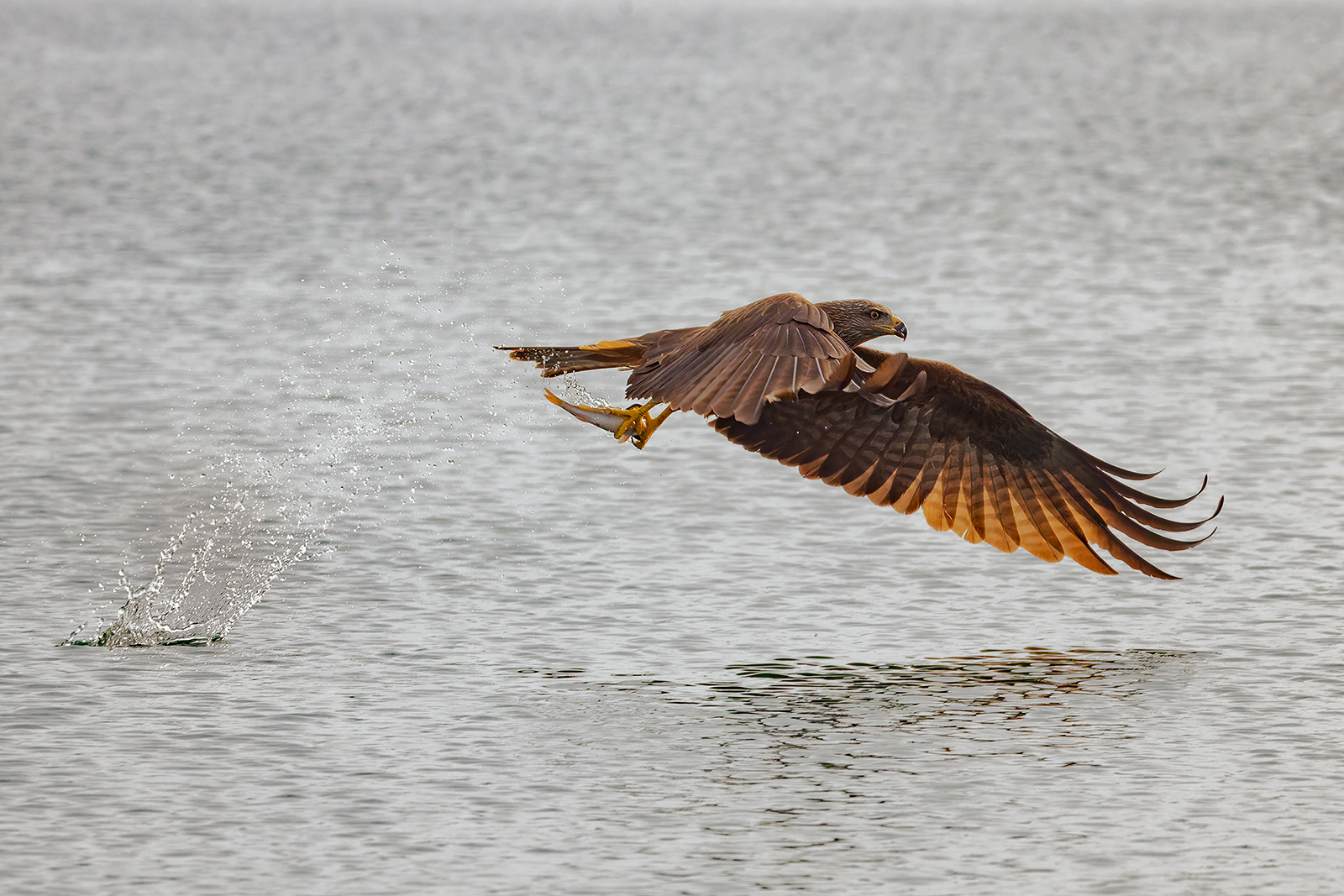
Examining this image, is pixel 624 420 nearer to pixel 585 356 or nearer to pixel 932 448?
pixel 585 356

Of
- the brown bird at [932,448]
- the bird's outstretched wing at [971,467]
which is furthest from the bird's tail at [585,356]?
the bird's outstretched wing at [971,467]

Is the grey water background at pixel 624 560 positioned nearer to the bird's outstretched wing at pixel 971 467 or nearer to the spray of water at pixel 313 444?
the spray of water at pixel 313 444

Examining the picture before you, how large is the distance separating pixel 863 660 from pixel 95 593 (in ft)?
12.5

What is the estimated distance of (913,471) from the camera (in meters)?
8.95

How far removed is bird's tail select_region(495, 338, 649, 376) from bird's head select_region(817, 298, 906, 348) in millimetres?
903

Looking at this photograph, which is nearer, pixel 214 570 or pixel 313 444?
pixel 214 570

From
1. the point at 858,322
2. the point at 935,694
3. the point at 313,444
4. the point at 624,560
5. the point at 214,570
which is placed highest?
the point at 858,322

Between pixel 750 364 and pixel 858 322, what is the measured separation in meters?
1.43

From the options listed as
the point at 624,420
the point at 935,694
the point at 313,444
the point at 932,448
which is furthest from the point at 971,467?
the point at 313,444

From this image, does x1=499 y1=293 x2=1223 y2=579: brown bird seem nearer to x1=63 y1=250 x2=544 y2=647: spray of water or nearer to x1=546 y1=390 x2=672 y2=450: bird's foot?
x1=546 y1=390 x2=672 y2=450: bird's foot

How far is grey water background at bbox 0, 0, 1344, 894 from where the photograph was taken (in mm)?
7305

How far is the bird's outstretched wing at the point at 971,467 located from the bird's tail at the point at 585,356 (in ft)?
2.03

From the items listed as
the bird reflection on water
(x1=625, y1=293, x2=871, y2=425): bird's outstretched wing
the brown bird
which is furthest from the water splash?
(x1=625, y1=293, x2=871, y2=425): bird's outstretched wing

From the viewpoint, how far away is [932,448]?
29.5 feet
